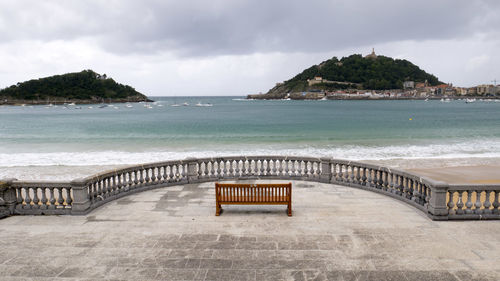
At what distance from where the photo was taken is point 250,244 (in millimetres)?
6730

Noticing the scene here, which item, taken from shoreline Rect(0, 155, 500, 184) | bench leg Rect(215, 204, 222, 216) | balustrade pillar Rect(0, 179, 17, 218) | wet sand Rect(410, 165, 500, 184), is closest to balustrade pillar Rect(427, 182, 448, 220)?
bench leg Rect(215, 204, 222, 216)

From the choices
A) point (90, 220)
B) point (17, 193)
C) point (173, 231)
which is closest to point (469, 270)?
point (173, 231)

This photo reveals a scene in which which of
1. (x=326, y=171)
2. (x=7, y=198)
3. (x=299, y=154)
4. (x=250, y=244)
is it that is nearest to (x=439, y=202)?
(x=326, y=171)

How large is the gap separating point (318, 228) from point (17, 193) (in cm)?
856

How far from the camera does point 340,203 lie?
9.48m

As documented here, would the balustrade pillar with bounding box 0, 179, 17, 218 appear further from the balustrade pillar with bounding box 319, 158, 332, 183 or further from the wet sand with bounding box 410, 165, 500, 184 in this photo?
the wet sand with bounding box 410, 165, 500, 184

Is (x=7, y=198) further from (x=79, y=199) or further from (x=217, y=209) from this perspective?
(x=217, y=209)

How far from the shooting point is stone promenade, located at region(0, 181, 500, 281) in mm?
5656

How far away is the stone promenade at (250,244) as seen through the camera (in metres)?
5.66

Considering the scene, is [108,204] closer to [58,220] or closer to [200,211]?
[58,220]

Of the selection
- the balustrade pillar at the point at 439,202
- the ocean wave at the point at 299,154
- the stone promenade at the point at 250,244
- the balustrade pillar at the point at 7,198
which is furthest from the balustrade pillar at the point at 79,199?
the ocean wave at the point at 299,154

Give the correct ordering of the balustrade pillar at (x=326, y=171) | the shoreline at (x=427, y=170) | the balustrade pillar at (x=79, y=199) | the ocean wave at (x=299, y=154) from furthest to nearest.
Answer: the ocean wave at (x=299, y=154), the shoreline at (x=427, y=170), the balustrade pillar at (x=326, y=171), the balustrade pillar at (x=79, y=199)

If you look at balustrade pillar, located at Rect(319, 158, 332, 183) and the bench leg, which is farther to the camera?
balustrade pillar, located at Rect(319, 158, 332, 183)

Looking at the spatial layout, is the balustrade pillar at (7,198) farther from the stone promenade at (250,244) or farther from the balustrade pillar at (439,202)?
the balustrade pillar at (439,202)
